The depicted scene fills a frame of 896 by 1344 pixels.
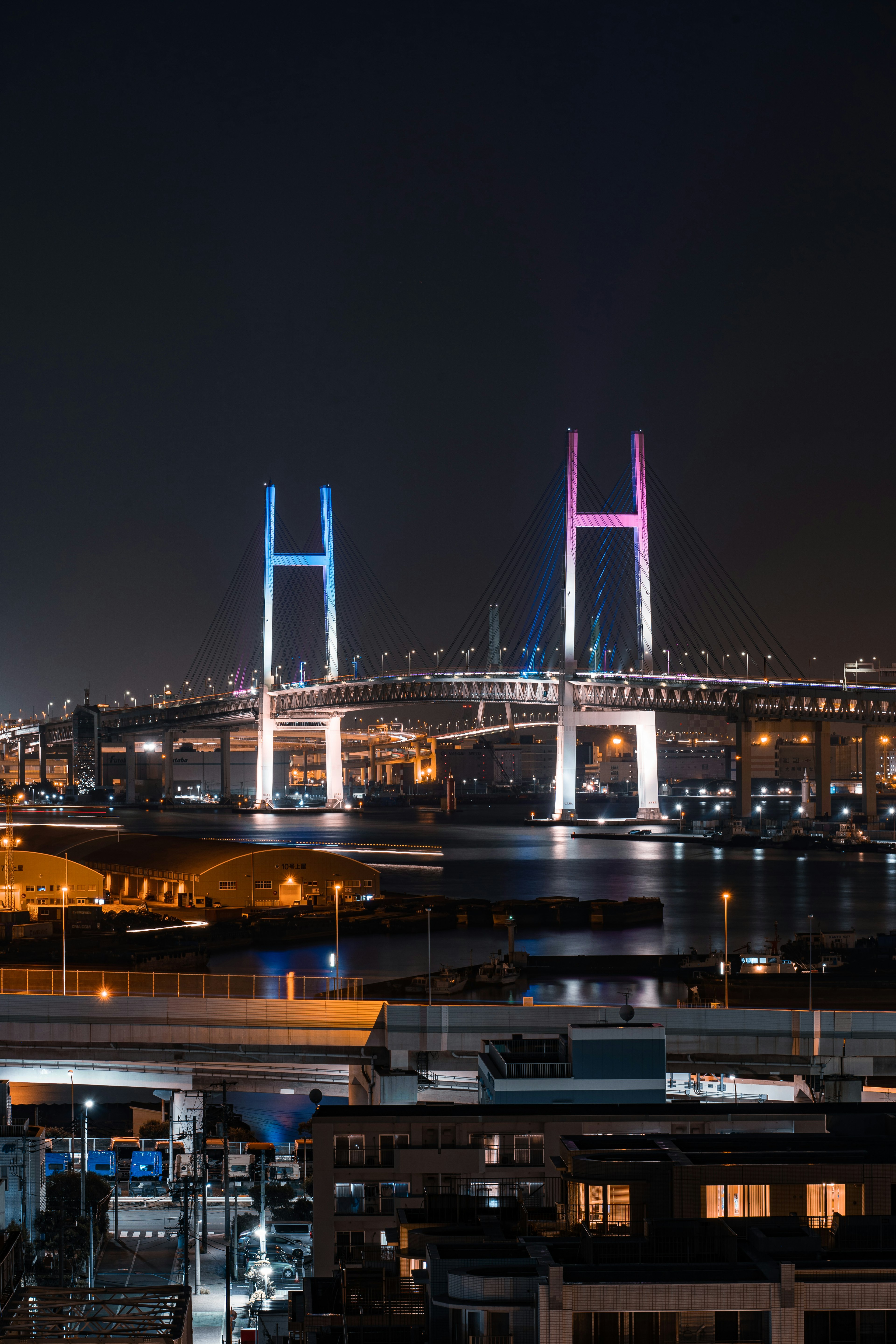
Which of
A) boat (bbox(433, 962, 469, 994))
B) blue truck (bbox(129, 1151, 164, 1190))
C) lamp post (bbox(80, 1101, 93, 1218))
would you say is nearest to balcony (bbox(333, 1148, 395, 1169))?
lamp post (bbox(80, 1101, 93, 1218))

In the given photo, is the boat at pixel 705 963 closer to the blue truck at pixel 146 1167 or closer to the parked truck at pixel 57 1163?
the blue truck at pixel 146 1167

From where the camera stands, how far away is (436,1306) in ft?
8.33

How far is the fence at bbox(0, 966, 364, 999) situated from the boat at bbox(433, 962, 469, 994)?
12.1 feet

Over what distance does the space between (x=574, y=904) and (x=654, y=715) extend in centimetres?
1197

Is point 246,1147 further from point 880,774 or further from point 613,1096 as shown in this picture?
point 880,774

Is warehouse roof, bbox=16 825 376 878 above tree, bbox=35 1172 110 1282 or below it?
above

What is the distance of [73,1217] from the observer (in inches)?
226

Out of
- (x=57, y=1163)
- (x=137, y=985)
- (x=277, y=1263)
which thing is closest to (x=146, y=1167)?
(x=57, y=1163)

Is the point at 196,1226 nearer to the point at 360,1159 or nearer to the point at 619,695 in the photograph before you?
the point at 360,1159

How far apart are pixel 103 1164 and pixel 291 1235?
154cm

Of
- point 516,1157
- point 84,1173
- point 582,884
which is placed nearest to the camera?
point 516,1157

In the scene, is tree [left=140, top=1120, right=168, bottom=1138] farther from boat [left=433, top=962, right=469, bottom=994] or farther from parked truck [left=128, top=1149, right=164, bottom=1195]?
boat [left=433, top=962, right=469, bottom=994]

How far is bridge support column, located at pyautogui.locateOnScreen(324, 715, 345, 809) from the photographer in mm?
37000

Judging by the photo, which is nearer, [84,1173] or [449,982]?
[84,1173]
